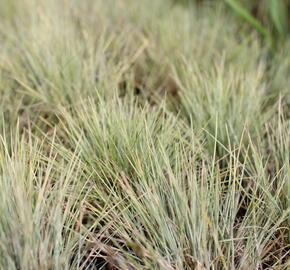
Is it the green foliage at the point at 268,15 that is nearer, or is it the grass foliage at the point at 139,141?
the grass foliage at the point at 139,141

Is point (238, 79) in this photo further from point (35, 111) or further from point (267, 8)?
point (267, 8)

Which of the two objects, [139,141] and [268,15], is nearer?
[139,141]

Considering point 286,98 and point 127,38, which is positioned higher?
point 127,38

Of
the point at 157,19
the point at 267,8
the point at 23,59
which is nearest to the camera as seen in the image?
the point at 23,59

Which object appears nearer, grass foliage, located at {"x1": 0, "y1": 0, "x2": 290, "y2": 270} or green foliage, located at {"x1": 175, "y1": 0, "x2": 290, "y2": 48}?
grass foliage, located at {"x1": 0, "y1": 0, "x2": 290, "y2": 270}

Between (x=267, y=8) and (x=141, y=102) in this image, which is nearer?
(x=141, y=102)

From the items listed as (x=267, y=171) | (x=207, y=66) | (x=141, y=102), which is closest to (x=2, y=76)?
(x=141, y=102)

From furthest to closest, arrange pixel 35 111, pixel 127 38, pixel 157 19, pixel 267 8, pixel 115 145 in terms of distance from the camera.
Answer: pixel 267 8 → pixel 157 19 → pixel 127 38 → pixel 35 111 → pixel 115 145
